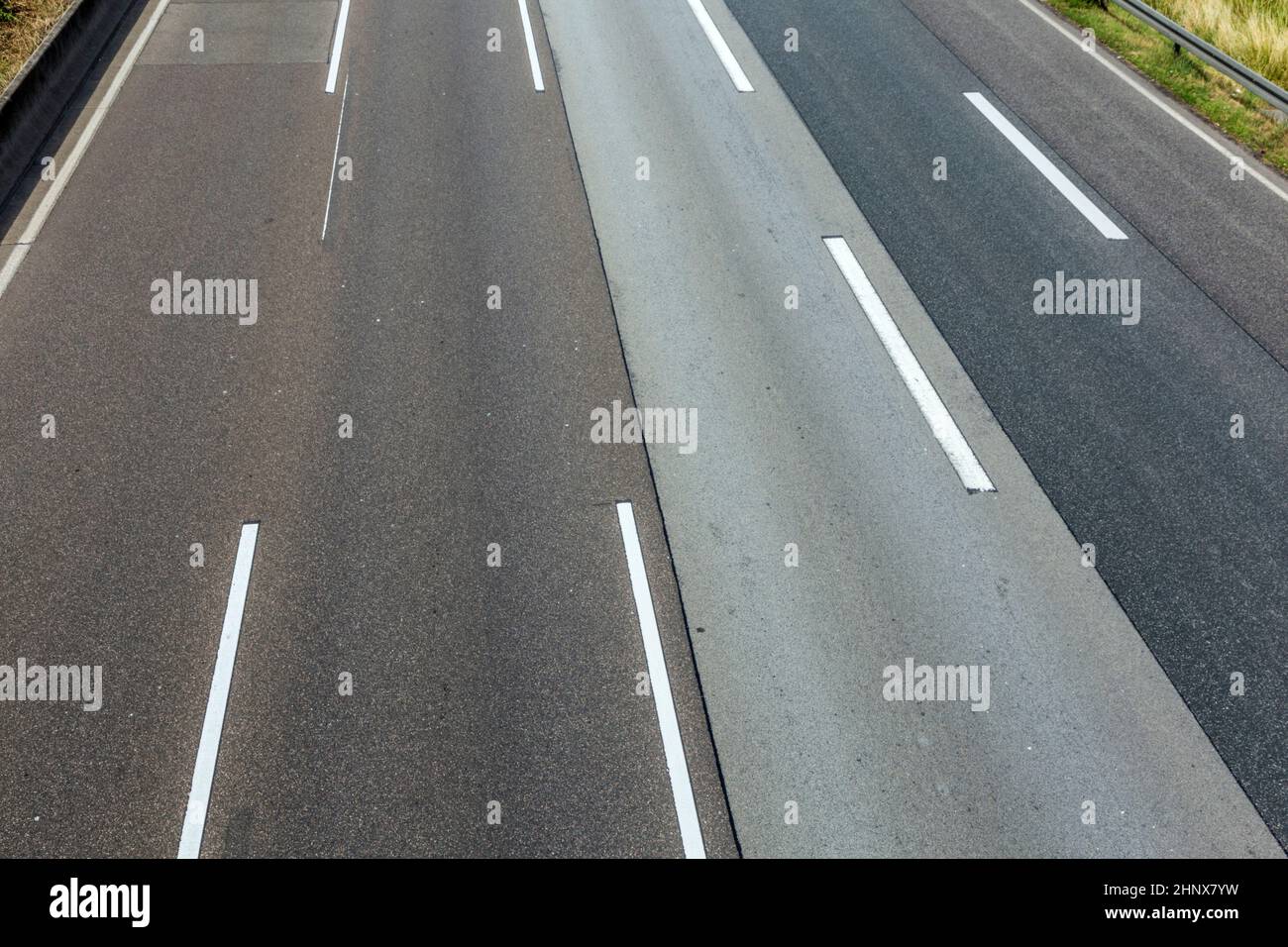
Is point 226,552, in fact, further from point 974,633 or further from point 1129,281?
point 1129,281

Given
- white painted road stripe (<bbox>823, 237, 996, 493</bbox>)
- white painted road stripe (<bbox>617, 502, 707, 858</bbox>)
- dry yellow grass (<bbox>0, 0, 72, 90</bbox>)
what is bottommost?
white painted road stripe (<bbox>617, 502, 707, 858</bbox>)

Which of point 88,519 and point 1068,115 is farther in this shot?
point 1068,115

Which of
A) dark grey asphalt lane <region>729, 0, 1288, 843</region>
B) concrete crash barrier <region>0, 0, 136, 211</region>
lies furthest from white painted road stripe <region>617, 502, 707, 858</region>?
concrete crash barrier <region>0, 0, 136, 211</region>

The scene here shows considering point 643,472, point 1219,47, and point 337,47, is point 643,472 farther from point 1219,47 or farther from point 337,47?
point 1219,47

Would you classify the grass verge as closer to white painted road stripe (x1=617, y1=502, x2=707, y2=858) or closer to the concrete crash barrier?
white painted road stripe (x1=617, y1=502, x2=707, y2=858)

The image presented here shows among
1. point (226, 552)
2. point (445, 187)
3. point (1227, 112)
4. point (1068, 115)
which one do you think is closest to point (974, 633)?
point (226, 552)

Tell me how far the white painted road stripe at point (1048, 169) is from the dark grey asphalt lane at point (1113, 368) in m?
0.15

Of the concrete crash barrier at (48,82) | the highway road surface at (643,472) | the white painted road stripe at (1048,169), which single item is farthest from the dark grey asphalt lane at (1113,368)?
the concrete crash barrier at (48,82)

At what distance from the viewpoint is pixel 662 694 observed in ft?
23.7

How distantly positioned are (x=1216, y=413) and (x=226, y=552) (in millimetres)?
8951

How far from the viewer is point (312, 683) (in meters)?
7.25

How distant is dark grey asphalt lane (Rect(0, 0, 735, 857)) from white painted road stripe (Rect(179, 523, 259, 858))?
7cm

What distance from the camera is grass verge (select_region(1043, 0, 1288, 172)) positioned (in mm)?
13531
